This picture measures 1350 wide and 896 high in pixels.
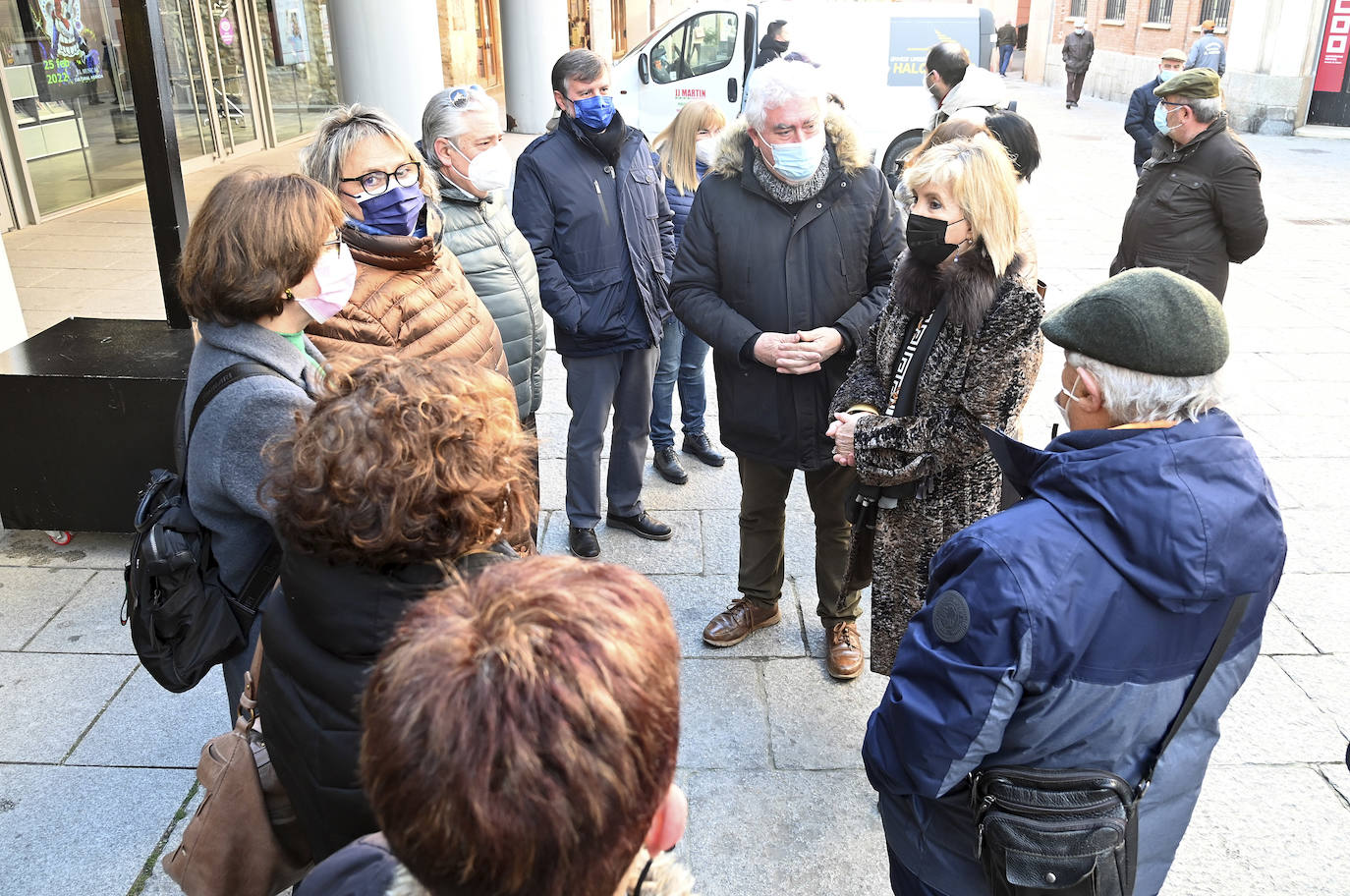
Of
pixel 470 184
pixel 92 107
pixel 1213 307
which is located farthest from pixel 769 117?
pixel 92 107

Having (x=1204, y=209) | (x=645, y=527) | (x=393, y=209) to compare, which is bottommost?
(x=645, y=527)

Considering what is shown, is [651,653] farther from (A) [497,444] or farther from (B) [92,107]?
(B) [92,107]

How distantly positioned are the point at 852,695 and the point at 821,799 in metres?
0.55

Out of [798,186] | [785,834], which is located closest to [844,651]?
[785,834]

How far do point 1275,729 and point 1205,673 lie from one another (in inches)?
78.7

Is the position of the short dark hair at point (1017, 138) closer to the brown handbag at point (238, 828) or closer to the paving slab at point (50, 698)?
the brown handbag at point (238, 828)

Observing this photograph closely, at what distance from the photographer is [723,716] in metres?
3.40

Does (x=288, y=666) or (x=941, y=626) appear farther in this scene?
(x=941, y=626)

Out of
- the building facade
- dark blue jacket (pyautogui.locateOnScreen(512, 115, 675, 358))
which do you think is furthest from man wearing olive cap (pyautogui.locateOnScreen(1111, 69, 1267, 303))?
the building facade

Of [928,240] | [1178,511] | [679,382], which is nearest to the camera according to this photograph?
[1178,511]

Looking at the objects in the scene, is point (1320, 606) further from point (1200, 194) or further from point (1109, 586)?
point (1109, 586)

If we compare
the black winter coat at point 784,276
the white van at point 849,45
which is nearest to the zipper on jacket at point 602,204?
the black winter coat at point 784,276

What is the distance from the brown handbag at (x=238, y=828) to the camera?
1.83 metres

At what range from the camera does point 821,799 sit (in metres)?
3.03
